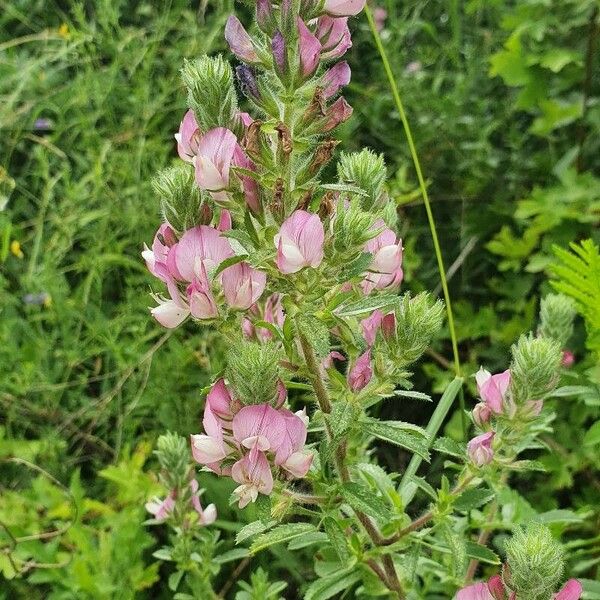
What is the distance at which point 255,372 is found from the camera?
0.80 meters

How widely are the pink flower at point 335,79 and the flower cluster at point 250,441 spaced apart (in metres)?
0.31

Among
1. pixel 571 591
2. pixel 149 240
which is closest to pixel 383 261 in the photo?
pixel 571 591

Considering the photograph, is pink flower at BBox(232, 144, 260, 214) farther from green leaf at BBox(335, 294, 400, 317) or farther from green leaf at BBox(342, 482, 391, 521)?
green leaf at BBox(342, 482, 391, 521)

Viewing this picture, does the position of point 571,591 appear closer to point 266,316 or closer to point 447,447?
point 447,447

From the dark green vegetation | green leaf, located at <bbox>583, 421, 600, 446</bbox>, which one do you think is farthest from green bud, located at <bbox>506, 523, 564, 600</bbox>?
the dark green vegetation

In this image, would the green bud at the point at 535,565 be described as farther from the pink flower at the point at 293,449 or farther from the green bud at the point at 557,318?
the green bud at the point at 557,318

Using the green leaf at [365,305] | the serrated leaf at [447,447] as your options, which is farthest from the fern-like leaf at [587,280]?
the green leaf at [365,305]

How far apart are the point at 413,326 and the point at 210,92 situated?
328 mm

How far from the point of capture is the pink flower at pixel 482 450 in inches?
40.6

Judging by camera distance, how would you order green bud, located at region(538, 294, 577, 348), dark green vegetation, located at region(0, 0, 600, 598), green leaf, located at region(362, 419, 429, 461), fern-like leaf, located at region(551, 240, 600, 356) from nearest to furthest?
green leaf, located at region(362, 419, 429, 461), fern-like leaf, located at region(551, 240, 600, 356), green bud, located at region(538, 294, 577, 348), dark green vegetation, located at region(0, 0, 600, 598)

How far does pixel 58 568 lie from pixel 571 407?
1136 mm

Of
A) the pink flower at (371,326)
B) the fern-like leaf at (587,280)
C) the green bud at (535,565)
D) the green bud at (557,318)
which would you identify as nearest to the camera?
the green bud at (535,565)

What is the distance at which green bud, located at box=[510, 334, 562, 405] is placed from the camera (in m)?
1.01

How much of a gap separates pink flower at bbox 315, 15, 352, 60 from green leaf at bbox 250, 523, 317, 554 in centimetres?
51
